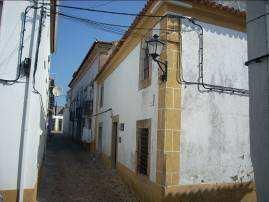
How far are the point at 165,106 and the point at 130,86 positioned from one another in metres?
3.54

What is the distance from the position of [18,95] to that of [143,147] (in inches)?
165

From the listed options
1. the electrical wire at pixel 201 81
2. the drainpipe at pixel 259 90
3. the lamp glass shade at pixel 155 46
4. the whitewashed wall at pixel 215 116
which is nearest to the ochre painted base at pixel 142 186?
the whitewashed wall at pixel 215 116

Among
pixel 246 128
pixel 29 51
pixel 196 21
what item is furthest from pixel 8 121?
pixel 246 128

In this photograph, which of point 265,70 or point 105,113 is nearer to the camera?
point 265,70

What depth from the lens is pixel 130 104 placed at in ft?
35.1

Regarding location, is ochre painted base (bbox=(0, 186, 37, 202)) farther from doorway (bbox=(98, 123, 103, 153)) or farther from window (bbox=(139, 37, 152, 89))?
doorway (bbox=(98, 123, 103, 153))

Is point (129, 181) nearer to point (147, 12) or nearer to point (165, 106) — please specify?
point (165, 106)

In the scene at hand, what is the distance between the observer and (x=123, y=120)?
37.9 ft

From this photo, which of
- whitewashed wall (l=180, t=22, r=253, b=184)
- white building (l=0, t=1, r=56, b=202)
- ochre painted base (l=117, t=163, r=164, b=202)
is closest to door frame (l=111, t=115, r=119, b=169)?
ochre painted base (l=117, t=163, r=164, b=202)

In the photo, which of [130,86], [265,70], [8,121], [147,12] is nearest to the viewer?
[265,70]

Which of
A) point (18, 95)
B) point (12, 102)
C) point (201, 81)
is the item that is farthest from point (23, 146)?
point (201, 81)

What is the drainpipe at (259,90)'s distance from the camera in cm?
461

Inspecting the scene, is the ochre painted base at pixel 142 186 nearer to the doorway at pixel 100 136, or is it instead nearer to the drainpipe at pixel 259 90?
the drainpipe at pixel 259 90

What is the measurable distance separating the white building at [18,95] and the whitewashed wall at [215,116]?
3.74 m
